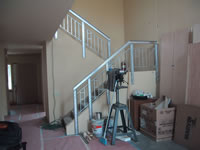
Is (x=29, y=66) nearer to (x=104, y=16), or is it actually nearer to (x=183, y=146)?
(x=104, y=16)

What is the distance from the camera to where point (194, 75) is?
3062 mm

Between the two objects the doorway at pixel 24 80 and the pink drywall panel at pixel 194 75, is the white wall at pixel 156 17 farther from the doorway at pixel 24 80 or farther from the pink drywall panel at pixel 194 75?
the doorway at pixel 24 80

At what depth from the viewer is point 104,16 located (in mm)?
6094

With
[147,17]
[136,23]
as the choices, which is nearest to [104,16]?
[136,23]

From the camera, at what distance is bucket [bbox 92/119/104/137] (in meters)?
3.55

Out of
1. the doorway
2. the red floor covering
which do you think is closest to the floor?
the red floor covering

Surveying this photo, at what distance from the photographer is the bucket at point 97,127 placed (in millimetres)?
3547

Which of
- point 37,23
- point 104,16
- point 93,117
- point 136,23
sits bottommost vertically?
point 93,117

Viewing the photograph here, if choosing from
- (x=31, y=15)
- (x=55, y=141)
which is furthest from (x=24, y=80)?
(x=31, y=15)

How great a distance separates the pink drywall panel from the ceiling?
2.27 metres

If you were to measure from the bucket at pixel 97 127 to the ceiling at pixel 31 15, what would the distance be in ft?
6.77

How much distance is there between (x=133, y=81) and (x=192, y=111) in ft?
4.76

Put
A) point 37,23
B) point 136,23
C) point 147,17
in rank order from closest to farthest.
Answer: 1. point 37,23
2. point 147,17
3. point 136,23

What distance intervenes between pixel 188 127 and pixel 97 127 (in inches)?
66.9
